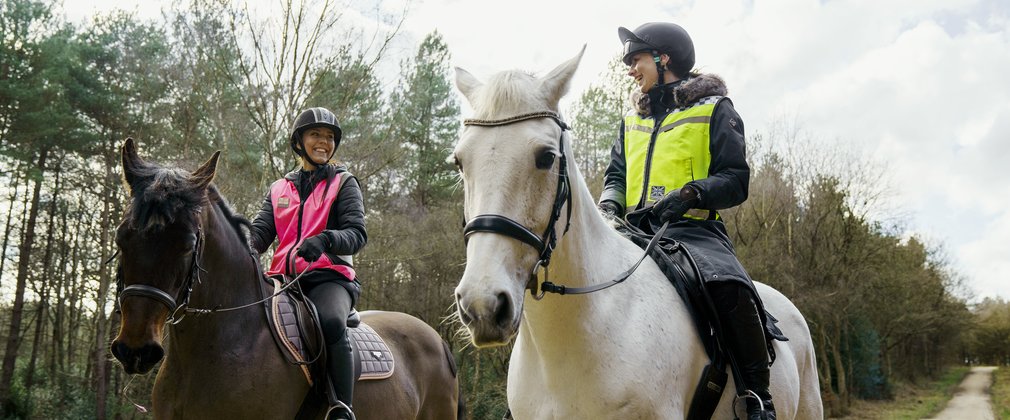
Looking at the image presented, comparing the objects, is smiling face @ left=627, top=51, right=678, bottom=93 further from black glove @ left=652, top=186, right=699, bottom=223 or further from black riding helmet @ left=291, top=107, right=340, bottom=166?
black riding helmet @ left=291, top=107, right=340, bottom=166

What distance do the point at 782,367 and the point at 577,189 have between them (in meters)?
1.73

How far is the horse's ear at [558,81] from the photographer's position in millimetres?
2600

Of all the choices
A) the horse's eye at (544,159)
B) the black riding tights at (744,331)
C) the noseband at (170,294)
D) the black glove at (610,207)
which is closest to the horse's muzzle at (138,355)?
the noseband at (170,294)

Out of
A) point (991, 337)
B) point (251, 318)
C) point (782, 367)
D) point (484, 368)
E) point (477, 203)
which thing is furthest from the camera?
point (991, 337)

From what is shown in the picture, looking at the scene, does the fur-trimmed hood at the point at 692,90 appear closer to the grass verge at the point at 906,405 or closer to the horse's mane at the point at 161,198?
the horse's mane at the point at 161,198

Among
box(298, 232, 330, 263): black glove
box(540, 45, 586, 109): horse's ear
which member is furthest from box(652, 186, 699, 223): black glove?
box(298, 232, 330, 263): black glove

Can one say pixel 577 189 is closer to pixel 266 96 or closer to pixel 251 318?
pixel 251 318

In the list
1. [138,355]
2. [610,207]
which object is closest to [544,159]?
[610,207]

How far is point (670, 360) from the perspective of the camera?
277 centimetres

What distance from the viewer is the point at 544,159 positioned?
7.82 feet

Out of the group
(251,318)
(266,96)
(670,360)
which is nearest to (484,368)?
(266,96)

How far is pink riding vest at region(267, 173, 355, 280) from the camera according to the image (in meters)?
4.65

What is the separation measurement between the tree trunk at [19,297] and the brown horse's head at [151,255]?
52.7ft

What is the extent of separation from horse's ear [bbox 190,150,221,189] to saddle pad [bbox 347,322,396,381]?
Answer: 1.71m
